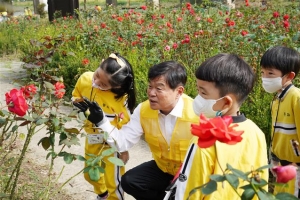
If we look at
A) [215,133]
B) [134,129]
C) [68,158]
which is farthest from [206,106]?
[134,129]

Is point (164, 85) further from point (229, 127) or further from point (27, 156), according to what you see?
point (27, 156)

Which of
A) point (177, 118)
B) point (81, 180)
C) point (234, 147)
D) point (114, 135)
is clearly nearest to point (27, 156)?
point (81, 180)

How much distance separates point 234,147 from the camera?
1.71 m

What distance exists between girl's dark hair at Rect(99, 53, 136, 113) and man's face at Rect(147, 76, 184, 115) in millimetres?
440

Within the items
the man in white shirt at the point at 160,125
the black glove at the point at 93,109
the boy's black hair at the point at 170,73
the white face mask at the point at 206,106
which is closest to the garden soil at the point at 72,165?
the man in white shirt at the point at 160,125

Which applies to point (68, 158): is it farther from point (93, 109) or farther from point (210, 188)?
point (210, 188)

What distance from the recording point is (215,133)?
1.16 m

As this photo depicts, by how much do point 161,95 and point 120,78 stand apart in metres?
0.52

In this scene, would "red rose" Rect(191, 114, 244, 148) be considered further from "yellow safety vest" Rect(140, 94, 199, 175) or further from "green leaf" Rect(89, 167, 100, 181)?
"yellow safety vest" Rect(140, 94, 199, 175)

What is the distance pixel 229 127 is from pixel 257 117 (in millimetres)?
2577

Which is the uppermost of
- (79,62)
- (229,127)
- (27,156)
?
(229,127)

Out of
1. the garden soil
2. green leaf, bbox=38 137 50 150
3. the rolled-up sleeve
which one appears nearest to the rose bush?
green leaf, bbox=38 137 50 150

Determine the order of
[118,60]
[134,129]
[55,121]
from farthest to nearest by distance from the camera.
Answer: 1. [118,60]
2. [134,129]
3. [55,121]

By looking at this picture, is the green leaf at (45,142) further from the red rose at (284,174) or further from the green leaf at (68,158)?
the red rose at (284,174)
